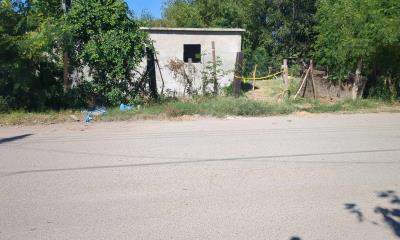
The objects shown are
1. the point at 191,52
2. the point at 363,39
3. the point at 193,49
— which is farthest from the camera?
the point at 191,52

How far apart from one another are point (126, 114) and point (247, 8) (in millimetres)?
A: 22765

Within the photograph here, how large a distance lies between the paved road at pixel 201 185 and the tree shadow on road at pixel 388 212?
12mm

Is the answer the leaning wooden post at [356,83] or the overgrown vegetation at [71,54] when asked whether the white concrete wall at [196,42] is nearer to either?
the overgrown vegetation at [71,54]

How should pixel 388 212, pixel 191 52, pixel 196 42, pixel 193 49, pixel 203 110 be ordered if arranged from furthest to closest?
pixel 191 52
pixel 193 49
pixel 196 42
pixel 203 110
pixel 388 212

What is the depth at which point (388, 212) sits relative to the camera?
5.34 metres

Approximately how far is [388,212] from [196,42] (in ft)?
45.4

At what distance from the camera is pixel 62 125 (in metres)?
12.3

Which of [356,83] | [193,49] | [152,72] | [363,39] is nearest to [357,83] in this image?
[356,83]

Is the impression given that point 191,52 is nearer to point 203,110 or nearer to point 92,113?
point 203,110

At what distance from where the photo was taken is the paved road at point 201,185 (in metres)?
4.88

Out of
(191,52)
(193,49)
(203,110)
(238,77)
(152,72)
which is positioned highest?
(193,49)

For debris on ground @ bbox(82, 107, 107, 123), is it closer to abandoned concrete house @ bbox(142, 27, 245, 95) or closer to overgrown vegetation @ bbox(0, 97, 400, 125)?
overgrown vegetation @ bbox(0, 97, 400, 125)

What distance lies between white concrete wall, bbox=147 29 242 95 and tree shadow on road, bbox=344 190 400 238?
11.5 m

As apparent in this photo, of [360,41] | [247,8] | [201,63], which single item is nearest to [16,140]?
[201,63]
